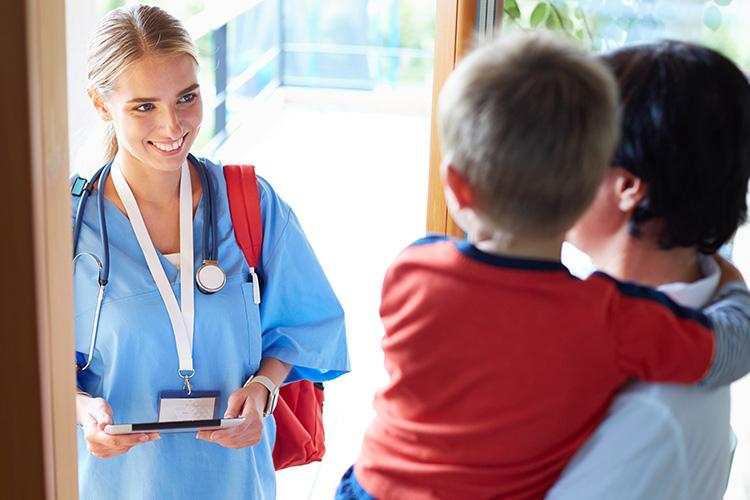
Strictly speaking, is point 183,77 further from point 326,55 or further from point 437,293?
point 326,55

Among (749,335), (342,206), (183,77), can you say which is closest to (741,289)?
(749,335)

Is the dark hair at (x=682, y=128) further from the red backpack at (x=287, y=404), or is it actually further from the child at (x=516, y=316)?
the red backpack at (x=287, y=404)

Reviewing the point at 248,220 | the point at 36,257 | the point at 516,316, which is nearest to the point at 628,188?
the point at 516,316

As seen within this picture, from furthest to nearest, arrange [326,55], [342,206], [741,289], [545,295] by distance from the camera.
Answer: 1. [326,55]
2. [342,206]
3. [741,289]
4. [545,295]

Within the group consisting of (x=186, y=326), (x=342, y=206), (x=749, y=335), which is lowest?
(x=342, y=206)

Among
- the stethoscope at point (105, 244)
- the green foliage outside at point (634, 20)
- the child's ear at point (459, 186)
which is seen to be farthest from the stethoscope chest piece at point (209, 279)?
the child's ear at point (459, 186)

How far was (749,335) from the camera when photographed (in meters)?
0.95

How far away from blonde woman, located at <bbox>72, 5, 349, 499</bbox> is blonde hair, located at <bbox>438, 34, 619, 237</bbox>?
879 mm

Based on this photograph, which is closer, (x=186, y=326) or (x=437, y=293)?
(x=437, y=293)

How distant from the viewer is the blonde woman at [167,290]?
1.62m

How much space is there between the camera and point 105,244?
1.61m

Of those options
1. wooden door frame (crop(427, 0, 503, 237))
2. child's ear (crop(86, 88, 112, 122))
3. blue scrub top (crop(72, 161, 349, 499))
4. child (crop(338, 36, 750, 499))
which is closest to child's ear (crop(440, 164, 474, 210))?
child (crop(338, 36, 750, 499))

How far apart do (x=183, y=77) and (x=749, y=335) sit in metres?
1.07

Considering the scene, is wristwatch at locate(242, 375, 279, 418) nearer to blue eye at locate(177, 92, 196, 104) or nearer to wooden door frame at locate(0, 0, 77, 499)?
blue eye at locate(177, 92, 196, 104)
